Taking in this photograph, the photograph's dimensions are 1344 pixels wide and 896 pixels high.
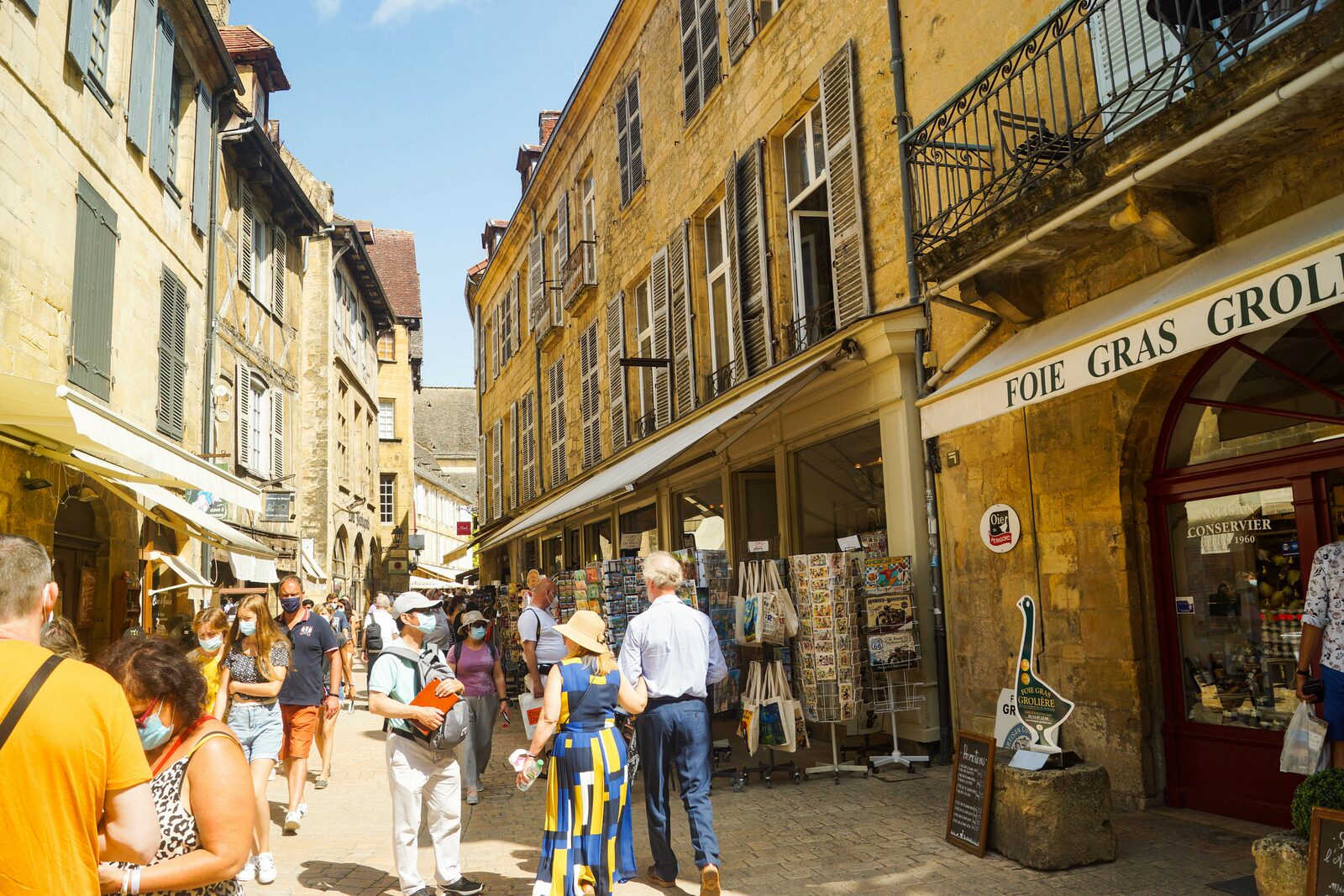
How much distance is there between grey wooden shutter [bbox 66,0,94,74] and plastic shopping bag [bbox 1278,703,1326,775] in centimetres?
1031

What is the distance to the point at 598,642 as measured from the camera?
4.89 metres

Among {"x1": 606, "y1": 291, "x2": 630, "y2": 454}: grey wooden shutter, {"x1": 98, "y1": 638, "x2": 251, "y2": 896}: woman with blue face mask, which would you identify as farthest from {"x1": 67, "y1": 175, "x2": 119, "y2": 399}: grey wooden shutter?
{"x1": 98, "y1": 638, "x2": 251, "y2": 896}: woman with blue face mask

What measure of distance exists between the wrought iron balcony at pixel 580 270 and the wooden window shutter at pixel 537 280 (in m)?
1.84

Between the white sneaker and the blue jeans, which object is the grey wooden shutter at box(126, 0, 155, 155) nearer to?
the white sneaker

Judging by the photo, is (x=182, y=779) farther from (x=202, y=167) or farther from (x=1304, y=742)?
(x=202, y=167)

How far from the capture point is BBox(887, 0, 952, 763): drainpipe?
788 cm

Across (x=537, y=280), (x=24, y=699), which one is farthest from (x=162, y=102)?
(x=24, y=699)

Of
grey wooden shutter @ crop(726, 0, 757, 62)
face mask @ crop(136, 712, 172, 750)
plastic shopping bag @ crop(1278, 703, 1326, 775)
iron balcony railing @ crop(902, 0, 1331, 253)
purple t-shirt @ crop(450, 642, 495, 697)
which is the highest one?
grey wooden shutter @ crop(726, 0, 757, 62)

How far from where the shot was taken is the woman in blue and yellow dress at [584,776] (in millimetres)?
4645

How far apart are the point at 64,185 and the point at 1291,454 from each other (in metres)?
9.56

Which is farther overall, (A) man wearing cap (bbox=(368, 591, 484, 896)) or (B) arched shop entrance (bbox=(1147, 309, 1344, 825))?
(B) arched shop entrance (bbox=(1147, 309, 1344, 825))

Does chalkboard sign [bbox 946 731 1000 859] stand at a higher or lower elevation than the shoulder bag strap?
lower

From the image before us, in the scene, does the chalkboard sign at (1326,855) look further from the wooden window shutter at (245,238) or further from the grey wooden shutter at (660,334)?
the wooden window shutter at (245,238)

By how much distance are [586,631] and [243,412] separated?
44.6ft
